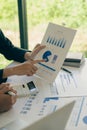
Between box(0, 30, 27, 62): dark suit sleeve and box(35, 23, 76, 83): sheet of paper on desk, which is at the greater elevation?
box(35, 23, 76, 83): sheet of paper on desk

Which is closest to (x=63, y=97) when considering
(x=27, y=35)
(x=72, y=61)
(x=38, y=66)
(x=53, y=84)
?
(x=53, y=84)

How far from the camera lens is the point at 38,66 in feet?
4.99

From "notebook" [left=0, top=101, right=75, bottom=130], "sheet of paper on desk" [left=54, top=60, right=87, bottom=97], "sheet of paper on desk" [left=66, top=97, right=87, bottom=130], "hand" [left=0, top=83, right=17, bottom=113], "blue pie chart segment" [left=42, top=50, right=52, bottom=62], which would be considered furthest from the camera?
"blue pie chart segment" [left=42, top=50, right=52, bottom=62]

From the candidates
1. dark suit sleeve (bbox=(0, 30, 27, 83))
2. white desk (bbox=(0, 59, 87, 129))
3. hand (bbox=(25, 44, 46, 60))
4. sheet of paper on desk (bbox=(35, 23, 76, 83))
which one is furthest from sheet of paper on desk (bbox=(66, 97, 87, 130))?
dark suit sleeve (bbox=(0, 30, 27, 83))

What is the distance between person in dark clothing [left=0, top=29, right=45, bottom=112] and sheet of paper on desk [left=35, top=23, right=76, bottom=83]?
0.04 m

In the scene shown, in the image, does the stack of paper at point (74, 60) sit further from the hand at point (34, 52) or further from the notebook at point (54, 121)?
the notebook at point (54, 121)

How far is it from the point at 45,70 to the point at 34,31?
1.24 m

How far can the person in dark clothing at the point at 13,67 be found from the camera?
49.0 inches

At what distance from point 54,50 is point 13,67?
0.25 meters

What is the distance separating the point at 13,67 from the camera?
4.84 ft

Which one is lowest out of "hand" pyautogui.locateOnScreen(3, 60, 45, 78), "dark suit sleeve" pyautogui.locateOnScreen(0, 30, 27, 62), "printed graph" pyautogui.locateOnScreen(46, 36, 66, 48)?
"dark suit sleeve" pyautogui.locateOnScreen(0, 30, 27, 62)

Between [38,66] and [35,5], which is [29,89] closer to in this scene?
[38,66]

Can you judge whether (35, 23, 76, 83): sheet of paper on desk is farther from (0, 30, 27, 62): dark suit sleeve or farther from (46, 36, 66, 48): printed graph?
(0, 30, 27, 62): dark suit sleeve

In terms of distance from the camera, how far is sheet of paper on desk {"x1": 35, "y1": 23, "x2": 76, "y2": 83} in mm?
1442
